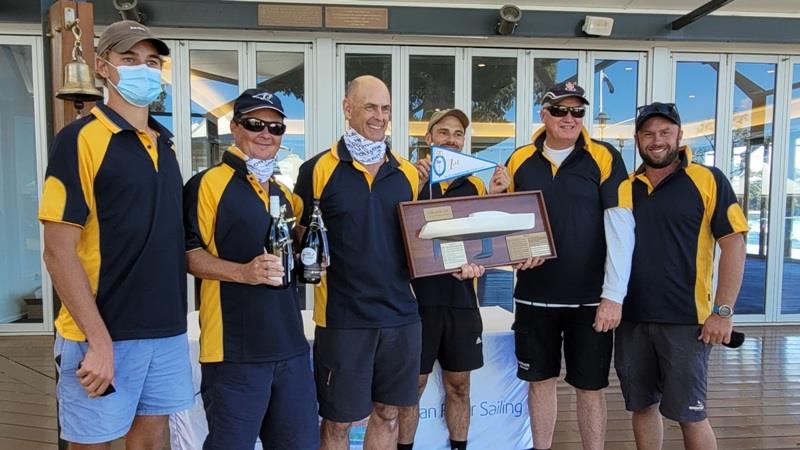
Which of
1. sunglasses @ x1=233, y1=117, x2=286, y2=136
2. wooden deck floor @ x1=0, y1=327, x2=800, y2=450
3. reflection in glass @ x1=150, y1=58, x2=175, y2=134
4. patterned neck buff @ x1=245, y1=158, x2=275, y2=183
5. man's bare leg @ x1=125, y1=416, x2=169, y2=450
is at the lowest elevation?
wooden deck floor @ x1=0, y1=327, x2=800, y2=450

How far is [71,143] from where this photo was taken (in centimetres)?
164

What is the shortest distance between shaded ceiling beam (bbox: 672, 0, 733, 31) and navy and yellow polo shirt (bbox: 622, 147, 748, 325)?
3463 millimetres

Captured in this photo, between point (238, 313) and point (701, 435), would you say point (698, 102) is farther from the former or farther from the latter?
point (238, 313)

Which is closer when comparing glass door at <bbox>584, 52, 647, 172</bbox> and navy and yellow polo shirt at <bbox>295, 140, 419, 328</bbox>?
navy and yellow polo shirt at <bbox>295, 140, 419, 328</bbox>

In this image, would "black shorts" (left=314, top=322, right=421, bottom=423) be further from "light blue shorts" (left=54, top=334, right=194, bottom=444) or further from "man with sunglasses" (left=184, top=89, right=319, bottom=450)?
"light blue shorts" (left=54, top=334, right=194, bottom=444)

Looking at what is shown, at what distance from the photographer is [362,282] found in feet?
7.45

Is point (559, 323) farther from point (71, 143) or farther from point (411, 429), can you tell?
point (71, 143)

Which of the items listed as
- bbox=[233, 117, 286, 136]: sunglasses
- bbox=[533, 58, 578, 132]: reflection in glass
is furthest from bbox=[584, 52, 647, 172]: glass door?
bbox=[233, 117, 286, 136]: sunglasses

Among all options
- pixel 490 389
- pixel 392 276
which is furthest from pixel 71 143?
pixel 490 389

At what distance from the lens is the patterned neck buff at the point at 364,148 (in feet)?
7.66

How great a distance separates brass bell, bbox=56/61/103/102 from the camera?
194 cm

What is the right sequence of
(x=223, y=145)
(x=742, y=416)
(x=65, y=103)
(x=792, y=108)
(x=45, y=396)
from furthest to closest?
(x=792, y=108)
(x=223, y=145)
(x=45, y=396)
(x=742, y=416)
(x=65, y=103)

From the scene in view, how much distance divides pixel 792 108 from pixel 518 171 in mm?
5613

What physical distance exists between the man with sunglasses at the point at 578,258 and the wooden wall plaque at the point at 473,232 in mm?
149
